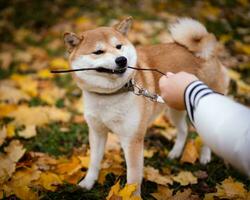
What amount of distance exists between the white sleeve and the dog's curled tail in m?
1.46

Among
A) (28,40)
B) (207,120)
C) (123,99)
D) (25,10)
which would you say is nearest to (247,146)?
(207,120)

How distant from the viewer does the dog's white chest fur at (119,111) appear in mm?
2209

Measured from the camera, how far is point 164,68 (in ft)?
8.37

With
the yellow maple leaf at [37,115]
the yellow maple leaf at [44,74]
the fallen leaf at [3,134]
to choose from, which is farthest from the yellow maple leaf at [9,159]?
the yellow maple leaf at [44,74]

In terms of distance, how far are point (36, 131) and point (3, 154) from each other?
0.66 meters

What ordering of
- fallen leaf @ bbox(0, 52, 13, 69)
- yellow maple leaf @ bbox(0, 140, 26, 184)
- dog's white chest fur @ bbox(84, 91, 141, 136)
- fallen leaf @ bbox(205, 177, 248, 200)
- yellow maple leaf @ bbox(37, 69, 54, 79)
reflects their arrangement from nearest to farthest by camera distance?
fallen leaf @ bbox(205, 177, 248, 200)
dog's white chest fur @ bbox(84, 91, 141, 136)
yellow maple leaf @ bbox(0, 140, 26, 184)
yellow maple leaf @ bbox(37, 69, 54, 79)
fallen leaf @ bbox(0, 52, 13, 69)

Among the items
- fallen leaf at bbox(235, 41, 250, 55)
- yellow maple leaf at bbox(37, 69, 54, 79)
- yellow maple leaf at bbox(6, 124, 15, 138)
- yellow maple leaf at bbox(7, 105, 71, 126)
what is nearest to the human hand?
yellow maple leaf at bbox(6, 124, 15, 138)

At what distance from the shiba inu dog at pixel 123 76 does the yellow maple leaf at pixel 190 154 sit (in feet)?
1.79

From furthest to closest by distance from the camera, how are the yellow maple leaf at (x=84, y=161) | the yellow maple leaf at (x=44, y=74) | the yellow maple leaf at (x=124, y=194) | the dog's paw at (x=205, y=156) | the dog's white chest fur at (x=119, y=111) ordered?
the yellow maple leaf at (x=44, y=74)
the dog's paw at (x=205, y=156)
the yellow maple leaf at (x=84, y=161)
the dog's white chest fur at (x=119, y=111)
the yellow maple leaf at (x=124, y=194)

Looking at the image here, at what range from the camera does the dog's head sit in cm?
212

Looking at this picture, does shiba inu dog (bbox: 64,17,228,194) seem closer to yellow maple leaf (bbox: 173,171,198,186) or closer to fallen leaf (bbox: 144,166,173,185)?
fallen leaf (bbox: 144,166,173,185)

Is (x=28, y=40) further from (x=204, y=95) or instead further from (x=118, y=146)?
(x=204, y=95)

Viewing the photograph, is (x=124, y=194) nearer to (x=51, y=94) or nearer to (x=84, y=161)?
(x=84, y=161)

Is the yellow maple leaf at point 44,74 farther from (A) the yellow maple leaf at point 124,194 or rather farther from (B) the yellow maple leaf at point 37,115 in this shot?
(A) the yellow maple leaf at point 124,194
